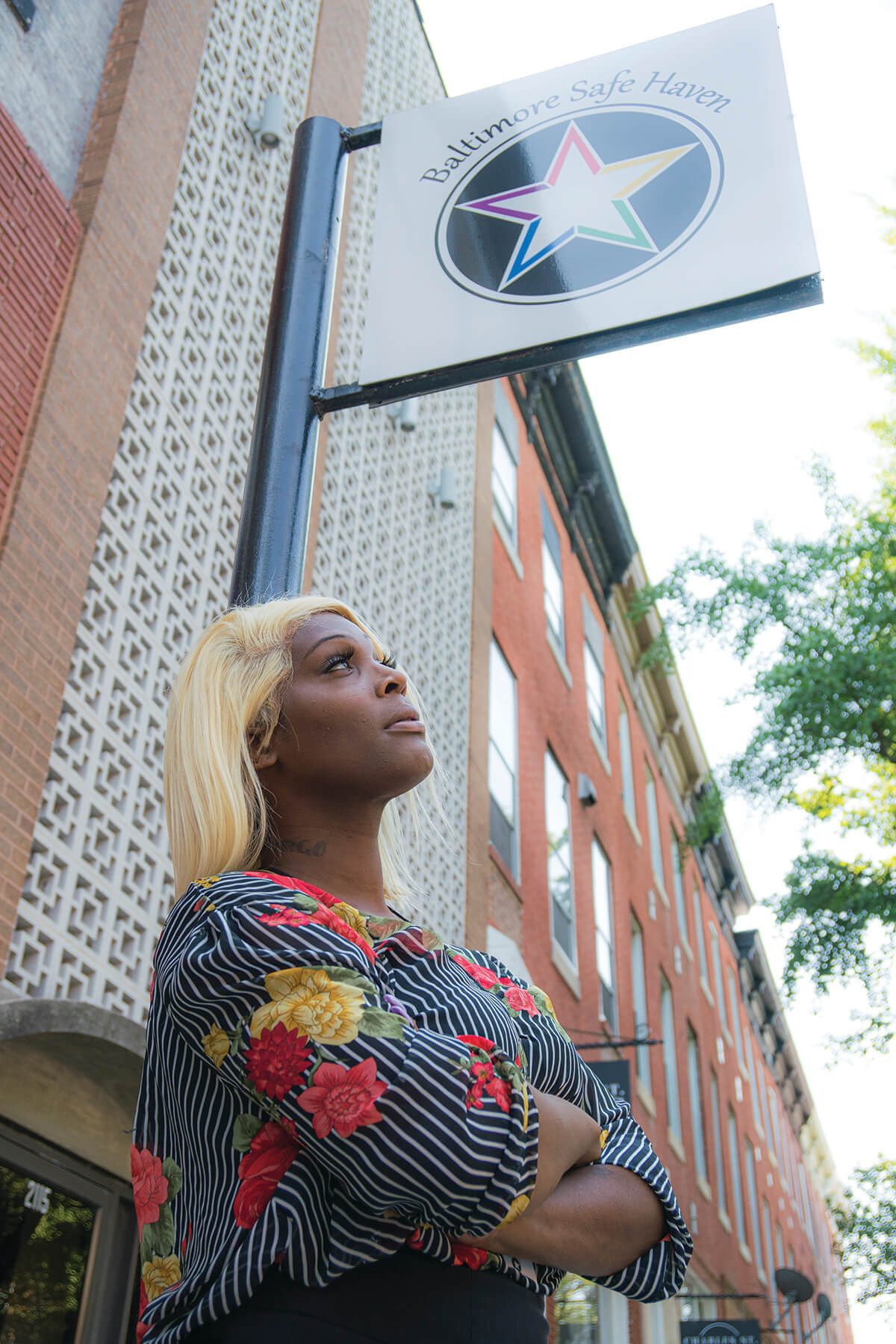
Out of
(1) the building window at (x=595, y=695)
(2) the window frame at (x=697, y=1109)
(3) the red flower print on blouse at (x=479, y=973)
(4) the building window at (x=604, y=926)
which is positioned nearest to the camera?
(3) the red flower print on blouse at (x=479, y=973)

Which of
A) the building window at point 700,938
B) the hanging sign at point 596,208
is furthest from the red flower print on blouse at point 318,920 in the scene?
the building window at point 700,938

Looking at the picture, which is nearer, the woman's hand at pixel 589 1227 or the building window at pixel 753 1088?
the woman's hand at pixel 589 1227

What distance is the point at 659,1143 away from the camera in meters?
18.1

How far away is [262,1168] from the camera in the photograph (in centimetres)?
162

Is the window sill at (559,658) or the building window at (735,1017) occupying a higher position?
the building window at (735,1017)

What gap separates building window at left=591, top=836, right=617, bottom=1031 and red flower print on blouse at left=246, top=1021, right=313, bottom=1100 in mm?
15731

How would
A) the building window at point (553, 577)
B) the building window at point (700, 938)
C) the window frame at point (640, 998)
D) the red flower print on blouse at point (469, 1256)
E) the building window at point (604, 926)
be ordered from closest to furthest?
the red flower print on blouse at point (469, 1256) < the building window at point (604, 926) < the building window at point (553, 577) < the window frame at point (640, 998) < the building window at point (700, 938)

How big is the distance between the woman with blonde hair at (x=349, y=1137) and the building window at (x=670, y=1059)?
751 inches

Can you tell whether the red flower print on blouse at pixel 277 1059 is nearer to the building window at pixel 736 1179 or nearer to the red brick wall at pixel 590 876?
the red brick wall at pixel 590 876

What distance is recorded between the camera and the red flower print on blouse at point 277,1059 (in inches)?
60.7

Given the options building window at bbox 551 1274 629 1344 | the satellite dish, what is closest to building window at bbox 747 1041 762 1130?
the satellite dish

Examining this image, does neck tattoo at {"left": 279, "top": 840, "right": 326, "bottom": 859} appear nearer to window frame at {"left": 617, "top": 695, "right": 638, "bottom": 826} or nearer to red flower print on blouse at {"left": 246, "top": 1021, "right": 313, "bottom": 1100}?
red flower print on blouse at {"left": 246, "top": 1021, "right": 313, "bottom": 1100}

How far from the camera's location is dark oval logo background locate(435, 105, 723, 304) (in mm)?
4188

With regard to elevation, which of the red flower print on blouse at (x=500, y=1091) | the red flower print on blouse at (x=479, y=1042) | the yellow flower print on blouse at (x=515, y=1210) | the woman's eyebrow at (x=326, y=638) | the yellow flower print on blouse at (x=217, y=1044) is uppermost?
the woman's eyebrow at (x=326, y=638)
